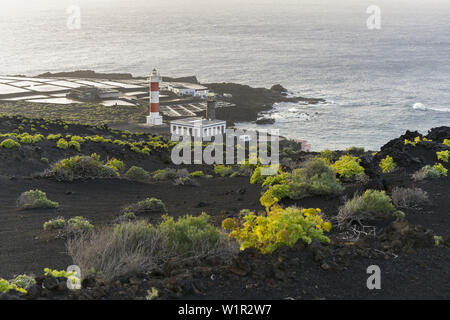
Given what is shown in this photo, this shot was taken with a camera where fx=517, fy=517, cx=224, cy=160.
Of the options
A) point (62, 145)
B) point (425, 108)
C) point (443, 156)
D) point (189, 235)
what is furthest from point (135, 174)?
point (425, 108)

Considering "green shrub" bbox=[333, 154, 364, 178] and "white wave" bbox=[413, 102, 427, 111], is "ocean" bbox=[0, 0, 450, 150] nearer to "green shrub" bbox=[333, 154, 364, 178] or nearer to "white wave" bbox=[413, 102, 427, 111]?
"white wave" bbox=[413, 102, 427, 111]

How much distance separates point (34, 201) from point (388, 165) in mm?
9990

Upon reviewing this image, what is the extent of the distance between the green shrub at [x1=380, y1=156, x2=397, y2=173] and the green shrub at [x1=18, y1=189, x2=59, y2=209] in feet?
30.8

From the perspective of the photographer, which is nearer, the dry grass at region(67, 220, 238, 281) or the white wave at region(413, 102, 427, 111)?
the dry grass at region(67, 220, 238, 281)

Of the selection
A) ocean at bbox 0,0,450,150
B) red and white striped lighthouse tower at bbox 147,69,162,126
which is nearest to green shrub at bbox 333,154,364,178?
red and white striped lighthouse tower at bbox 147,69,162,126

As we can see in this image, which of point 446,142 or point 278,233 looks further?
point 446,142

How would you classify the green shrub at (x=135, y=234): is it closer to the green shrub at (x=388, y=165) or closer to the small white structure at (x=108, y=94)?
the green shrub at (x=388, y=165)

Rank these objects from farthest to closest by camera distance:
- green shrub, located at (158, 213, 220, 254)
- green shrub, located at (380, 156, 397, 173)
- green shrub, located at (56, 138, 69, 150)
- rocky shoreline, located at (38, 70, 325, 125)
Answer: rocky shoreline, located at (38, 70, 325, 125), green shrub, located at (56, 138, 69, 150), green shrub, located at (380, 156, 397, 173), green shrub, located at (158, 213, 220, 254)

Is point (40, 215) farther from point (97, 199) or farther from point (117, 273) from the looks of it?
point (117, 273)

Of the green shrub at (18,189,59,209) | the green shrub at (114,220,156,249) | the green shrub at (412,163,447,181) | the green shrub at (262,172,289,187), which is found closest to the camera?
the green shrub at (114,220,156,249)

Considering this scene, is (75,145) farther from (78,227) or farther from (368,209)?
(368,209)

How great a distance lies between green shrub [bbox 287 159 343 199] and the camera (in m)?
11.7

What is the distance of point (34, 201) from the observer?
1245 centimetres

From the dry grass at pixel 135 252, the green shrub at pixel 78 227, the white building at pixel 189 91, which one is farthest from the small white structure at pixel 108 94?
the dry grass at pixel 135 252
